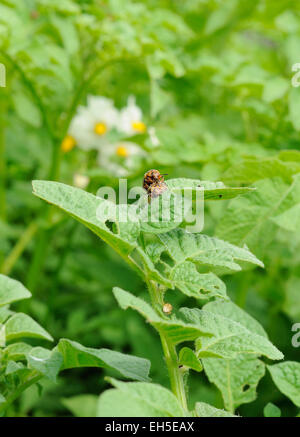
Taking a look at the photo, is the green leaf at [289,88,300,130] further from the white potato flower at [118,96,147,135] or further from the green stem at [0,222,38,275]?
the green stem at [0,222,38,275]

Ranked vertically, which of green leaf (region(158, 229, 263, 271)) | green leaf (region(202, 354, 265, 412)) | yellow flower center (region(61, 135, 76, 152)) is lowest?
green leaf (region(202, 354, 265, 412))

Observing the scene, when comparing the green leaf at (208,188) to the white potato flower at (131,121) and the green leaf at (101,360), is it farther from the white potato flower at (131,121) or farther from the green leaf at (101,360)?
the white potato flower at (131,121)

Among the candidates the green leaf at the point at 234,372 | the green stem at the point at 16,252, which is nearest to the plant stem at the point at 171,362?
the green leaf at the point at 234,372

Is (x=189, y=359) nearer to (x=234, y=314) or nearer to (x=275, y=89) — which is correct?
(x=234, y=314)

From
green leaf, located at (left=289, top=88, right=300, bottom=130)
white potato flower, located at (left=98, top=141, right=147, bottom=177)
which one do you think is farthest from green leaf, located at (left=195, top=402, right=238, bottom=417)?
white potato flower, located at (left=98, top=141, right=147, bottom=177)

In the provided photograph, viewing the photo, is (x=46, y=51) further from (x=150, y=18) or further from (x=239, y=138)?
(x=239, y=138)

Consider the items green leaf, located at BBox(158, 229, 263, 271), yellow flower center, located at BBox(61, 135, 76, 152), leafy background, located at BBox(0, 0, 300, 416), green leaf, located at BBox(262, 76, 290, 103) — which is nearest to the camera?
green leaf, located at BBox(158, 229, 263, 271)
